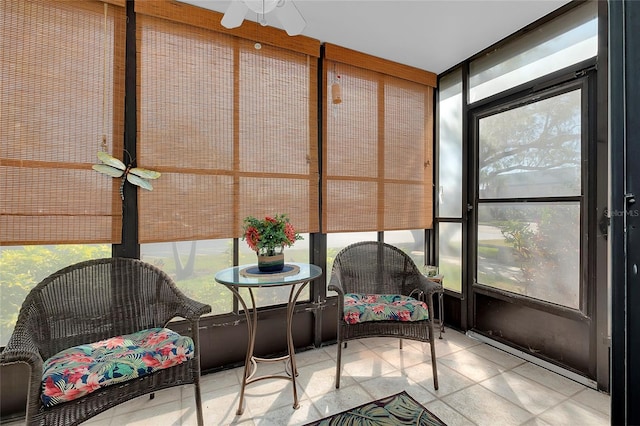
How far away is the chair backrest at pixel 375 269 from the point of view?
8.39ft

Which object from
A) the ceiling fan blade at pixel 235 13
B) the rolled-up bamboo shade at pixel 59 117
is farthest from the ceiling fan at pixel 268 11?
the rolled-up bamboo shade at pixel 59 117

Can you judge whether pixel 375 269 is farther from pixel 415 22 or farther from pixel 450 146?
pixel 415 22

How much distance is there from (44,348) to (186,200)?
44.9 inches

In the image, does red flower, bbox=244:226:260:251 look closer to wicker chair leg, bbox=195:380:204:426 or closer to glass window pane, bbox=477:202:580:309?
wicker chair leg, bbox=195:380:204:426

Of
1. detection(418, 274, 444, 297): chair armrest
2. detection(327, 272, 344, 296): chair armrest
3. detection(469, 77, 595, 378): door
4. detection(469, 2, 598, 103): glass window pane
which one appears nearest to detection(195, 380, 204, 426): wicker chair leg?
detection(327, 272, 344, 296): chair armrest

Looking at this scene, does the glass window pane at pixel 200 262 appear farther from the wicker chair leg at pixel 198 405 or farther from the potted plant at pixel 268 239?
the wicker chair leg at pixel 198 405

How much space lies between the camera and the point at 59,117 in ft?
6.12

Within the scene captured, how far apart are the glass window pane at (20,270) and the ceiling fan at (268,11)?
185 cm

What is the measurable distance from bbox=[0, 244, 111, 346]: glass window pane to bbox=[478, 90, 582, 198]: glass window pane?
138 inches

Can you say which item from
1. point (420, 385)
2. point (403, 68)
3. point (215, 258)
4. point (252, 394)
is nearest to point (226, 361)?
point (252, 394)

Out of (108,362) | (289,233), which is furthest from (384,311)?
(108,362)

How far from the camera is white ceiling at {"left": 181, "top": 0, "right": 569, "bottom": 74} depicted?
7.16 ft

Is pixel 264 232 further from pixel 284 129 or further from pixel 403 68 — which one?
pixel 403 68

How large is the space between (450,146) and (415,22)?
1.33 meters
